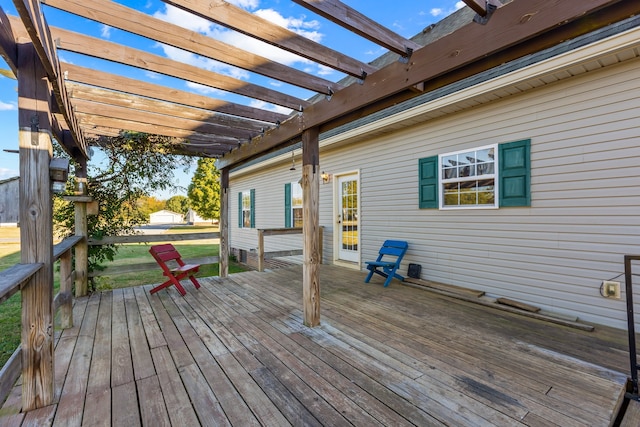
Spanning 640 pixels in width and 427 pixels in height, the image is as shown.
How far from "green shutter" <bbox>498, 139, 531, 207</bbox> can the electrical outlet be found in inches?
43.3

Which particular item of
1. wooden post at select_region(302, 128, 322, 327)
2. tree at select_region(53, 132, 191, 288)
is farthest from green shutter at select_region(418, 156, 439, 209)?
tree at select_region(53, 132, 191, 288)

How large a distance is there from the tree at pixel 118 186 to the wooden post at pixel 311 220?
2.67 m

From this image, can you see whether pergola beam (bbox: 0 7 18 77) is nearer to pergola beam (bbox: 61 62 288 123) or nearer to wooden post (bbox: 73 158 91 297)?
pergola beam (bbox: 61 62 288 123)

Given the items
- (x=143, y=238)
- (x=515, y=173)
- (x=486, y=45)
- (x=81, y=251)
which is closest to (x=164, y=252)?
(x=143, y=238)

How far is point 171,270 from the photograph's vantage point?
4461mm

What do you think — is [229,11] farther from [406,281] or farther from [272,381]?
[406,281]

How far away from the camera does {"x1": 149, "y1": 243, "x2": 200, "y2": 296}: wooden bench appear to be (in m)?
4.13

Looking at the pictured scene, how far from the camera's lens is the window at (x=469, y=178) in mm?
4043

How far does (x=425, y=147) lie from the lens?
4801 millimetres

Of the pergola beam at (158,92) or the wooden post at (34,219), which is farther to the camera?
the pergola beam at (158,92)

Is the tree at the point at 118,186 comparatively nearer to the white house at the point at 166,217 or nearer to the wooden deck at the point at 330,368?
the wooden deck at the point at 330,368

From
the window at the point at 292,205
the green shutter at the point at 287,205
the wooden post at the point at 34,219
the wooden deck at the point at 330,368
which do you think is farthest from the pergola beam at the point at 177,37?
the green shutter at the point at 287,205

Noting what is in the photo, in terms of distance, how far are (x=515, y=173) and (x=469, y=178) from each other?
600 mm

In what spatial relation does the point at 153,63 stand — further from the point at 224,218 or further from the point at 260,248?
the point at 260,248
